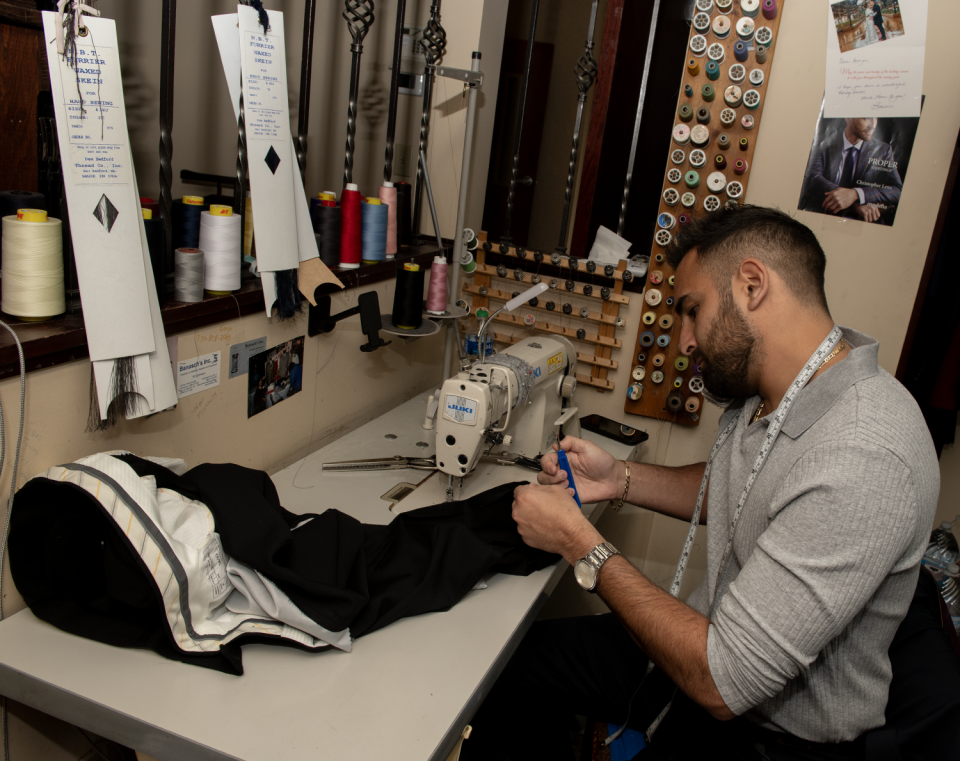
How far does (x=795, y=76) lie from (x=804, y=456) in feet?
4.97

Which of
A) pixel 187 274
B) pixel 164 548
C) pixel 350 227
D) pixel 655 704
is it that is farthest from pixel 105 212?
pixel 655 704

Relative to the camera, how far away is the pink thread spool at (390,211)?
6.66 feet

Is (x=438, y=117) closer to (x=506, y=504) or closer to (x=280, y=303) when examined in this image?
(x=280, y=303)

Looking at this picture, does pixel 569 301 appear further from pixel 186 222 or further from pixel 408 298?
pixel 186 222

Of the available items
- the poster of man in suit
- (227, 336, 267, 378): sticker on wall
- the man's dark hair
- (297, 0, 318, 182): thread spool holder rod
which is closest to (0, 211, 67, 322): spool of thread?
(227, 336, 267, 378): sticker on wall

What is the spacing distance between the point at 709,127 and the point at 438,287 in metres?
0.98

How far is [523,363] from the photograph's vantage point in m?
1.81

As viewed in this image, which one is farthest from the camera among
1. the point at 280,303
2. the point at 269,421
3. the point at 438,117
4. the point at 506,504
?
the point at 438,117

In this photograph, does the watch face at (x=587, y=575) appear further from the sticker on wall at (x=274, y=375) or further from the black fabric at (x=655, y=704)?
the sticker on wall at (x=274, y=375)

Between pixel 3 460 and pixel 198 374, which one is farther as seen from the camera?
pixel 198 374

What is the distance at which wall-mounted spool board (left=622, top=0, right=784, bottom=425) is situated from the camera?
83.7 inches

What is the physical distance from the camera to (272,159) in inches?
60.0

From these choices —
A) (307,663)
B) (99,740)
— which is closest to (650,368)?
(307,663)

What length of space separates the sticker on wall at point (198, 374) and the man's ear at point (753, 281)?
1.07 meters
